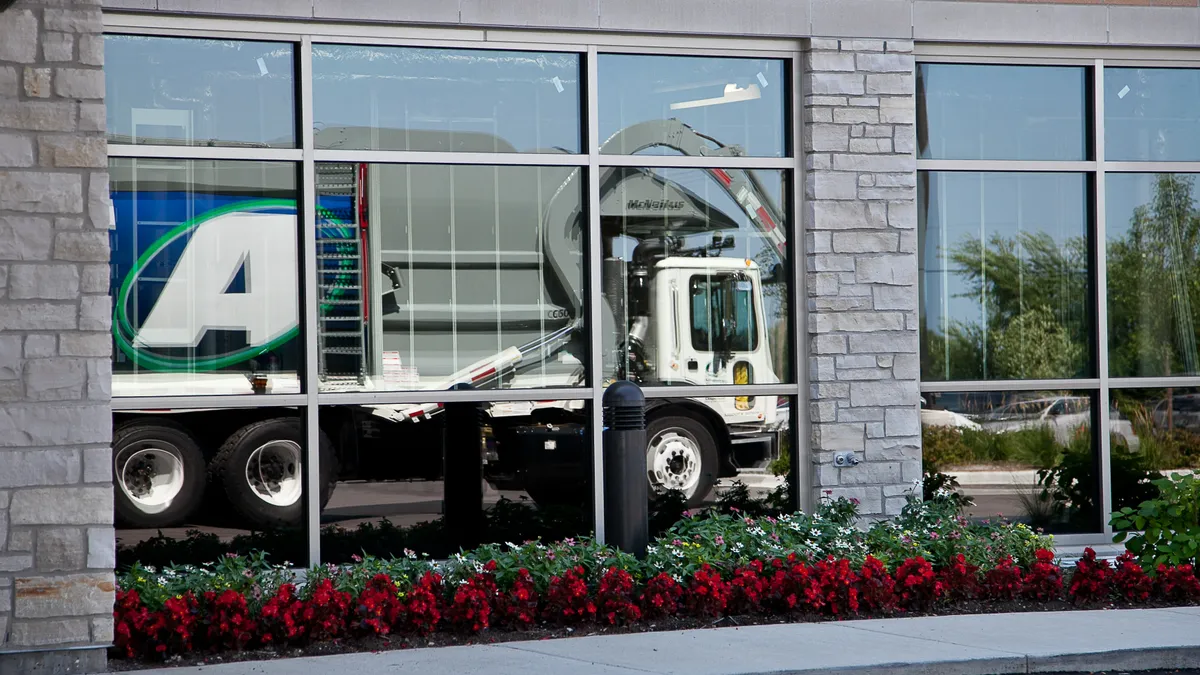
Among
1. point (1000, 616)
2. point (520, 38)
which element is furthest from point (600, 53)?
point (1000, 616)

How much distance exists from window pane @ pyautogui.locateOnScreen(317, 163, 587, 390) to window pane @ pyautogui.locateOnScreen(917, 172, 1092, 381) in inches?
94.2

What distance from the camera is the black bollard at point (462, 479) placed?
7734 millimetres

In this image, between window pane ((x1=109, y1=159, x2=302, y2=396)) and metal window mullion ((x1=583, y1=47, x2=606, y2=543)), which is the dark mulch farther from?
window pane ((x1=109, y1=159, x2=302, y2=396))

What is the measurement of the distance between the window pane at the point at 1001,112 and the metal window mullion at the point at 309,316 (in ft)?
12.9

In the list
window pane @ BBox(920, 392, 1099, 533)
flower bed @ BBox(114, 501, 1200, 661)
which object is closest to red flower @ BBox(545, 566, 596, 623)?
flower bed @ BBox(114, 501, 1200, 661)

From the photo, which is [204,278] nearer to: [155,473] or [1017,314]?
[155,473]

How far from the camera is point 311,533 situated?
7.51 m

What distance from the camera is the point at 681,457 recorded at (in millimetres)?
8133

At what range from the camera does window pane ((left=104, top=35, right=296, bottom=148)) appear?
730 centimetres

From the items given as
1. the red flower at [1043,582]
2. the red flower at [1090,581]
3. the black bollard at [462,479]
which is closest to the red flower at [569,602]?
the black bollard at [462,479]

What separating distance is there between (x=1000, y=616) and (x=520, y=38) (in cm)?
439

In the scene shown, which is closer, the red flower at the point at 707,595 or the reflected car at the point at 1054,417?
the red flower at the point at 707,595

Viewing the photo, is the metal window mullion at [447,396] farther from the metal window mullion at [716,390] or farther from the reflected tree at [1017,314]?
the reflected tree at [1017,314]

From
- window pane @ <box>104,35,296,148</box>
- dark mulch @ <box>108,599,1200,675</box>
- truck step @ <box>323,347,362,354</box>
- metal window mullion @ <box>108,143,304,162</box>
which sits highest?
window pane @ <box>104,35,296,148</box>
